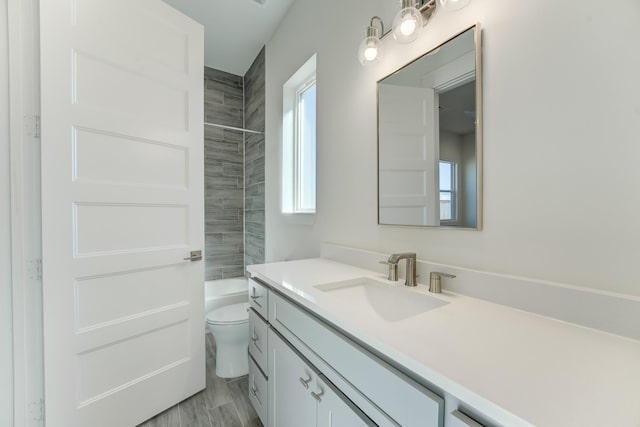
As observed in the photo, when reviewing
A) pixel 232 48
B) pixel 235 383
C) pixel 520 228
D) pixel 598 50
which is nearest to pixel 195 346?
pixel 235 383

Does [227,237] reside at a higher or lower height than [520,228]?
lower

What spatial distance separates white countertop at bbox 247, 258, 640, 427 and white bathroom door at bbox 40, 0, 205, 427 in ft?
3.72

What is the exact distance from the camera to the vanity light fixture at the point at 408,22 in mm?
1042

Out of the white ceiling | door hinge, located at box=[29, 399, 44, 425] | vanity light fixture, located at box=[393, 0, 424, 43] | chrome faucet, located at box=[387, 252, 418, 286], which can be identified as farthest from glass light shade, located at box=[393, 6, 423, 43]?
door hinge, located at box=[29, 399, 44, 425]

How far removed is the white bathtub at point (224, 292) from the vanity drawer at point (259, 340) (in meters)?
1.04

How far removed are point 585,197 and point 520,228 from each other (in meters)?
0.17

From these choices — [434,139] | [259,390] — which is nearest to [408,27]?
[434,139]

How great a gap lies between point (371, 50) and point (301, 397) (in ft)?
4.87

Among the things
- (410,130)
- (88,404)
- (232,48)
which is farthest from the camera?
(232,48)

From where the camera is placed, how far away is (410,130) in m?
1.21

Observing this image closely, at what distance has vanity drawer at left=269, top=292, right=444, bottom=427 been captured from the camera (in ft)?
1.77

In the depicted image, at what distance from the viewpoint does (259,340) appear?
1.33 m

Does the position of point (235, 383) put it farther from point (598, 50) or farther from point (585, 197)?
point (598, 50)

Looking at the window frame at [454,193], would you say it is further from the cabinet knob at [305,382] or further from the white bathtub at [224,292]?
the white bathtub at [224,292]
